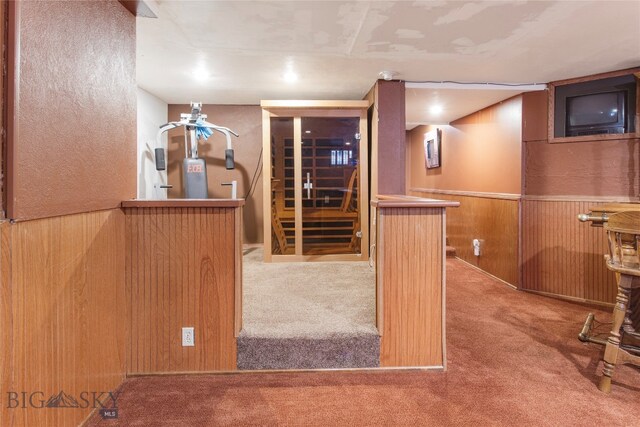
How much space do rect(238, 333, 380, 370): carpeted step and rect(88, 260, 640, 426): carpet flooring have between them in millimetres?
59

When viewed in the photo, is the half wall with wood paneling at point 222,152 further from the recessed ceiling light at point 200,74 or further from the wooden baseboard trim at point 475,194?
the wooden baseboard trim at point 475,194

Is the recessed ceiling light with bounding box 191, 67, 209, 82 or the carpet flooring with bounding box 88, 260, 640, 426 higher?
the recessed ceiling light with bounding box 191, 67, 209, 82

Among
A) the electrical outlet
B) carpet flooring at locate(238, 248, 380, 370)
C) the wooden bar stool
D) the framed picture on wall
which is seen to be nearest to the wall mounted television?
the wooden bar stool

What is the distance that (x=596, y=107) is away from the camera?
3.79 m

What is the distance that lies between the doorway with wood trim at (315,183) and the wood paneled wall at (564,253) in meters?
1.87

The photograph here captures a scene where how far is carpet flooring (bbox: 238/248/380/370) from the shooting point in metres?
2.38

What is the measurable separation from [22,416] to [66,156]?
1.07m

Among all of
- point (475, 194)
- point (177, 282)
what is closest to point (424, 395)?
point (177, 282)

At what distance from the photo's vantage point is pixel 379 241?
94.9 inches

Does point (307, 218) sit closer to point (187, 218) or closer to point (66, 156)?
point (187, 218)

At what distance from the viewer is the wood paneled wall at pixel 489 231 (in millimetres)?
4426

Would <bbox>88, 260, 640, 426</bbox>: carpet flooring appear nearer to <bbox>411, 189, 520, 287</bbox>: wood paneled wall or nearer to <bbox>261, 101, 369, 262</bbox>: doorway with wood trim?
<bbox>411, 189, 520, 287</bbox>: wood paneled wall

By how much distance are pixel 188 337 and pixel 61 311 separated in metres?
0.79

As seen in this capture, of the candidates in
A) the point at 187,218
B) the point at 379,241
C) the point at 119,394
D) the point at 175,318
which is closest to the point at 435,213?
the point at 379,241
